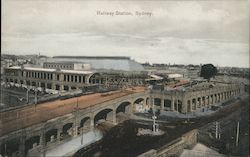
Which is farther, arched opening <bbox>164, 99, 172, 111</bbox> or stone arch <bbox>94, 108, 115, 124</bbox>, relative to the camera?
arched opening <bbox>164, 99, 172, 111</bbox>

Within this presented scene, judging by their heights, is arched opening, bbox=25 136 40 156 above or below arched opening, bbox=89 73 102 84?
below

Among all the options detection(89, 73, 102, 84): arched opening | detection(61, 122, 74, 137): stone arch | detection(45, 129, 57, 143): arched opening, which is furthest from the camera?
detection(89, 73, 102, 84): arched opening

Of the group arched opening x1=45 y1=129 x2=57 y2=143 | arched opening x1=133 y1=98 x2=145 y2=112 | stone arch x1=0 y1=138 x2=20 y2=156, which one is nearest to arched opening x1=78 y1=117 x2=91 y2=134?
arched opening x1=45 y1=129 x2=57 y2=143

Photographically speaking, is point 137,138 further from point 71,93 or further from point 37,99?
point 37,99

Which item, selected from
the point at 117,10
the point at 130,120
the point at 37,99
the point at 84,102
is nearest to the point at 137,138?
the point at 130,120

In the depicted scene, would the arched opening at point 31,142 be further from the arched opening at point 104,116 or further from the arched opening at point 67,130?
the arched opening at point 104,116

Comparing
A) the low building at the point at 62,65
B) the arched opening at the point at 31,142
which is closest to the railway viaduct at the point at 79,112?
the arched opening at the point at 31,142

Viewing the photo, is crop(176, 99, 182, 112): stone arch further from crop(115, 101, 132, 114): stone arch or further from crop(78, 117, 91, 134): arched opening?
crop(78, 117, 91, 134): arched opening
